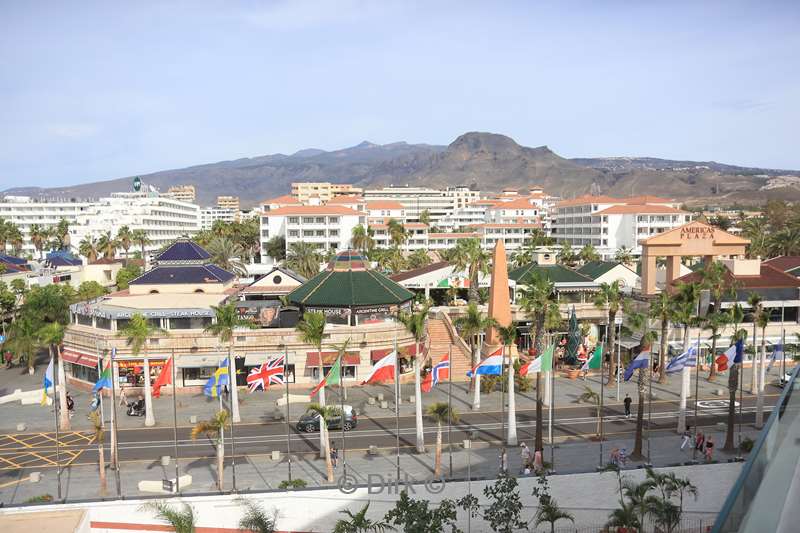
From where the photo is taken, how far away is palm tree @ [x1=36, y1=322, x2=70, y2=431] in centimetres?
3959

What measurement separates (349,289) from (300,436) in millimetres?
19390

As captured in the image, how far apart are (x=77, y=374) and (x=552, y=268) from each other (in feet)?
170

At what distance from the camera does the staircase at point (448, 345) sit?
56.4 meters

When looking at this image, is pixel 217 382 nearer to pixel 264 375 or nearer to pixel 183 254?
pixel 264 375

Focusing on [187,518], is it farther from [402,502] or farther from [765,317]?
[765,317]

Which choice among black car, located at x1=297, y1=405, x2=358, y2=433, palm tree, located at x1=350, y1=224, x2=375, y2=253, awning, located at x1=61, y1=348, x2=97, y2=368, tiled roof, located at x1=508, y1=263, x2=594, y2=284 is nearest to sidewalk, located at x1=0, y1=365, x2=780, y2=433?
awning, located at x1=61, y1=348, x2=97, y2=368

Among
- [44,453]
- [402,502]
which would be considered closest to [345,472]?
[402,502]

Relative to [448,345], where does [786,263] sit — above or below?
above

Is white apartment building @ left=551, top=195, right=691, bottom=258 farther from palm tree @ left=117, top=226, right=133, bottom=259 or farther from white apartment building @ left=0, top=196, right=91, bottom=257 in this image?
white apartment building @ left=0, top=196, right=91, bottom=257

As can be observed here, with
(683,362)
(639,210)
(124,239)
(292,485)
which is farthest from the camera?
(639,210)

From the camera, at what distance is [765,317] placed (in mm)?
47281

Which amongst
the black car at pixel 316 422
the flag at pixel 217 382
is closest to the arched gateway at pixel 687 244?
the black car at pixel 316 422

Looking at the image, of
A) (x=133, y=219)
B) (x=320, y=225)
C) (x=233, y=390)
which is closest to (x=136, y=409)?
(x=233, y=390)

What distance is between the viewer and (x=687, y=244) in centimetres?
7131
